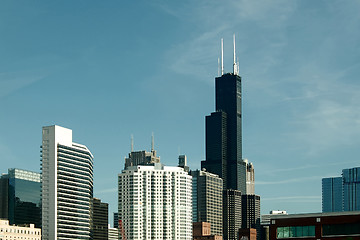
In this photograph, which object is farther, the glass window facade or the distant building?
the distant building

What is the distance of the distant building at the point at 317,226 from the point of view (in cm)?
10988

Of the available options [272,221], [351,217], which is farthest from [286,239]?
[351,217]

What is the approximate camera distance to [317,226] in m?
113

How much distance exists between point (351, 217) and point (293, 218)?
9.79 m

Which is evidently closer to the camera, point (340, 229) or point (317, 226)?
point (340, 229)

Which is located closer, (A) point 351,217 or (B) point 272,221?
(A) point 351,217

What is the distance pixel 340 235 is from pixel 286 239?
9364 mm

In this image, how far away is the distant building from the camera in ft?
360

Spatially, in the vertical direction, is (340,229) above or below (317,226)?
below

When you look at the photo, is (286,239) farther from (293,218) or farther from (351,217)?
(351,217)

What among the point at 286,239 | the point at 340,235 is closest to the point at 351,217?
the point at 340,235

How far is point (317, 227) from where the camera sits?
4441 inches

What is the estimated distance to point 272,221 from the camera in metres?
118

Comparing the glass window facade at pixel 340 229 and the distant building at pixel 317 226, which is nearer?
the glass window facade at pixel 340 229
